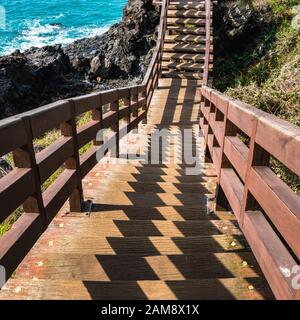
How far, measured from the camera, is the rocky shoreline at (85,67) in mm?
15787

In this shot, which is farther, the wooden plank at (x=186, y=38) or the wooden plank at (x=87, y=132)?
the wooden plank at (x=186, y=38)

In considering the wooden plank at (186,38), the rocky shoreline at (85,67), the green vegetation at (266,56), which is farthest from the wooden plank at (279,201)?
the rocky shoreline at (85,67)

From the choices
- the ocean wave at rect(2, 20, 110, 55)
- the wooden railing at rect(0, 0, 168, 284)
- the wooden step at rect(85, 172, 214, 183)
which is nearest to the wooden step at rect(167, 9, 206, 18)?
the wooden step at rect(85, 172, 214, 183)

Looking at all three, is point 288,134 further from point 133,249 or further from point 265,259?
point 133,249

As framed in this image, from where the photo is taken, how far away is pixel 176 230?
144 inches

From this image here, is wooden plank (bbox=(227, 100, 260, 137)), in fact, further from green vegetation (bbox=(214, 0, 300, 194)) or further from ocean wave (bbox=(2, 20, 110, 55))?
ocean wave (bbox=(2, 20, 110, 55))

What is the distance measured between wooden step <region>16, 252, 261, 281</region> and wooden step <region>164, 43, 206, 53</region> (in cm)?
1201

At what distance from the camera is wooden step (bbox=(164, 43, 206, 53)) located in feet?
45.9

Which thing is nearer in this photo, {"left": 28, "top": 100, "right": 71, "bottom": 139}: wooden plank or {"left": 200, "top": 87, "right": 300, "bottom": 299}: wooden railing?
{"left": 200, "top": 87, "right": 300, "bottom": 299}: wooden railing

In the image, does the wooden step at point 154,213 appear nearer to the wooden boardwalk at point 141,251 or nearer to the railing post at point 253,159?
the wooden boardwalk at point 141,251

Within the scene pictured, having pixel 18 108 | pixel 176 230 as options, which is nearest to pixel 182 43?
pixel 18 108

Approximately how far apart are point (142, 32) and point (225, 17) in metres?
3.84

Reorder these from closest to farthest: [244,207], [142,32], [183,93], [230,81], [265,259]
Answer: [265,259]
[244,207]
[183,93]
[230,81]
[142,32]

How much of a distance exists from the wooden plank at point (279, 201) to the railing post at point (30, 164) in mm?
1513
